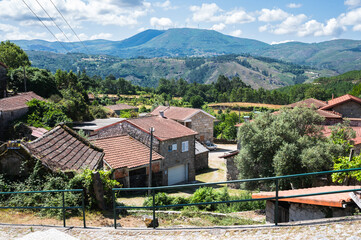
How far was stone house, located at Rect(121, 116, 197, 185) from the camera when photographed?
28438mm

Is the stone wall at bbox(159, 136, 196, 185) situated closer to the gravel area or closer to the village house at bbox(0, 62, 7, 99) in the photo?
the gravel area

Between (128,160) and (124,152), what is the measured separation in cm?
113

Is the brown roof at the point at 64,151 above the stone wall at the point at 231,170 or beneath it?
above

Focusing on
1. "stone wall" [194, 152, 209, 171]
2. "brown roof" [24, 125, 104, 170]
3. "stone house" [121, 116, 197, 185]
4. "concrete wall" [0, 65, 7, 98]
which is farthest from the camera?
"concrete wall" [0, 65, 7, 98]

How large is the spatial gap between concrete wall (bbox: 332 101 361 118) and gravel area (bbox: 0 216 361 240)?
3831 cm

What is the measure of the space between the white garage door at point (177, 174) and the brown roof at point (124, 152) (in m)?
3.28

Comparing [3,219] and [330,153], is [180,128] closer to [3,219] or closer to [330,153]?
[330,153]

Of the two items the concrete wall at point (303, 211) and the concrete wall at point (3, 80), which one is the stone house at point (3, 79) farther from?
the concrete wall at point (303, 211)

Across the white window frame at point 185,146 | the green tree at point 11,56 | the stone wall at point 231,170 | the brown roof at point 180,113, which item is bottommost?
the stone wall at point 231,170

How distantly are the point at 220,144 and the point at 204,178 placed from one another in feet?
82.9

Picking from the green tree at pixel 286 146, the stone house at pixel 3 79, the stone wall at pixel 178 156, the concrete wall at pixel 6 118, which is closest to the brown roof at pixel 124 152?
the stone wall at pixel 178 156

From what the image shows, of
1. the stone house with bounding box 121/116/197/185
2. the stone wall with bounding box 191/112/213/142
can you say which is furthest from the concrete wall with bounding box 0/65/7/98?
the stone wall with bounding box 191/112/213/142

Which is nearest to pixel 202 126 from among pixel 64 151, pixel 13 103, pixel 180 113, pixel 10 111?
pixel 180 113

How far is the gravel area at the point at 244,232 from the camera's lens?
18.5 feet
